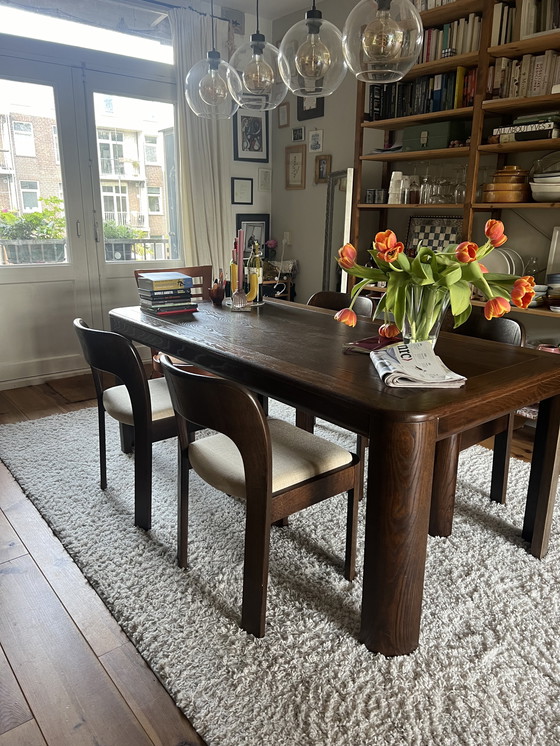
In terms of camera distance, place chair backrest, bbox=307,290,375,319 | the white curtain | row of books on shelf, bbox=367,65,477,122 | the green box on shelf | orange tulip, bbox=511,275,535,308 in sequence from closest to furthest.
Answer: orange tulip, bbox=511,275,535,308 → chair backrest, bbox=307,290,375,319 → row of books on shelf, bbox=367,65,477,122 → the green box on shelf → the white curtain

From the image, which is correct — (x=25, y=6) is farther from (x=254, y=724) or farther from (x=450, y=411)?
(x=254, y=724)

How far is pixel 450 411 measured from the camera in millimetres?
1396

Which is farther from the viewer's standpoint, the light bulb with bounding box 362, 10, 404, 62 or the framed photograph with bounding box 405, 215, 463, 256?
the framed photograph with bounding box 405, 215, 463, 256

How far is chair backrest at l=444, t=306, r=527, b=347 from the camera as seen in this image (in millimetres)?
2240

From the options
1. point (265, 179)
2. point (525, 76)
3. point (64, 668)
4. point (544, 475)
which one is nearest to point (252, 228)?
point (265, 179)

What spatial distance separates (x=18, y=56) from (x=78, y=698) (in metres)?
3.91

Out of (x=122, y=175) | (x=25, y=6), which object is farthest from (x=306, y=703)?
(x=25, y=6)

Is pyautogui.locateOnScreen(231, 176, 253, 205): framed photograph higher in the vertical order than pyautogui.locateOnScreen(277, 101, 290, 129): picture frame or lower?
lower

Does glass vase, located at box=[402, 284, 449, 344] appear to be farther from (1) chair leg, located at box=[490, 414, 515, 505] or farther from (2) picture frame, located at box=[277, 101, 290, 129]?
(2) picture frame, located at box=[277, 101, 290, 129]

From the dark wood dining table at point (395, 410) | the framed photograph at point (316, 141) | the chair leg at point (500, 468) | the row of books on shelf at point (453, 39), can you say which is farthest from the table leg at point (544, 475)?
the framed photograph at point (316, 141)

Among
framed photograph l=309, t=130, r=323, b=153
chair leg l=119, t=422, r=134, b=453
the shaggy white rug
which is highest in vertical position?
framed photograph l=309, t=130, r=323, b=153

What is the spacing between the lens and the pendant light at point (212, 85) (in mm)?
2336

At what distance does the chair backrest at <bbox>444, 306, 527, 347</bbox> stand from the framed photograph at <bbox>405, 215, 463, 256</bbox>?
130 cm

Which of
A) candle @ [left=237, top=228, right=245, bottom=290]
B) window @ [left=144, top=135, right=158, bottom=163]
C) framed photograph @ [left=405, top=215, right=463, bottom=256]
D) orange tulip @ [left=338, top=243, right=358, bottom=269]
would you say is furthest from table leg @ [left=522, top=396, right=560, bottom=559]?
window @ [left=144, top=135, right=158, bottom=163]
